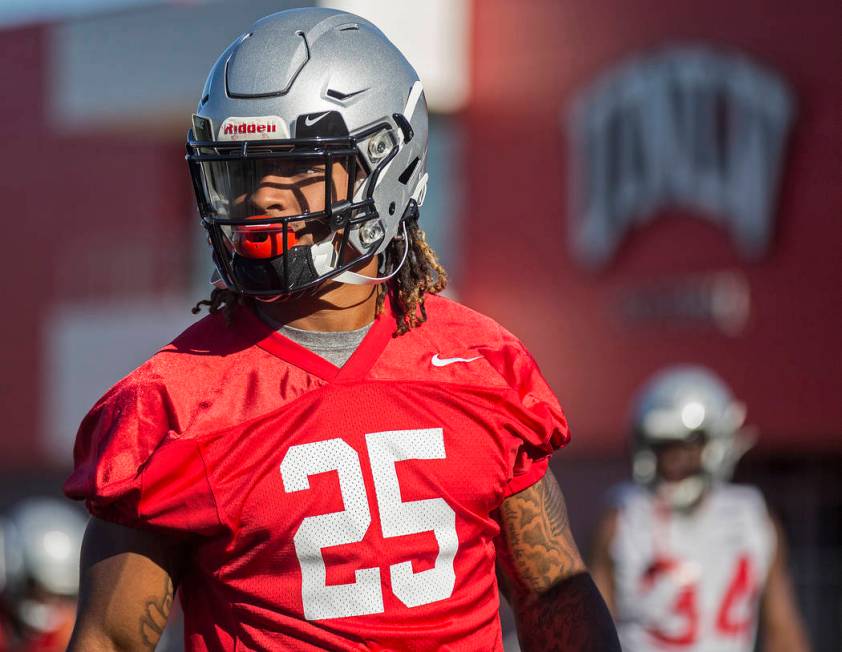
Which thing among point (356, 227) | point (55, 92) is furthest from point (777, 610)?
point (55, 92)

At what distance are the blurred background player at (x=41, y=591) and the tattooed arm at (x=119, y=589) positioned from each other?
469cm

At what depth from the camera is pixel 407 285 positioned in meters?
3.19

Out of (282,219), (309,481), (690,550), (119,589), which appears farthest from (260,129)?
(690,550)

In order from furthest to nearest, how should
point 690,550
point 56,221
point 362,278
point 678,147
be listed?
point 56,221
point 678,147
point 690,550
point 362,278

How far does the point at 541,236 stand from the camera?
14.8 metres

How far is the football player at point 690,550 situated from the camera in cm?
671

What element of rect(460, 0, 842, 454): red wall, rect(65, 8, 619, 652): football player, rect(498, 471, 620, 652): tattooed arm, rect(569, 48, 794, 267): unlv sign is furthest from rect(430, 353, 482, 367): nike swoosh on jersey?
rect(569, 48, 794, 267): unlv sign

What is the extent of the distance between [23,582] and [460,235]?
8246 mm

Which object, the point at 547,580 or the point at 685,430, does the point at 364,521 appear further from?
the point at 685,430

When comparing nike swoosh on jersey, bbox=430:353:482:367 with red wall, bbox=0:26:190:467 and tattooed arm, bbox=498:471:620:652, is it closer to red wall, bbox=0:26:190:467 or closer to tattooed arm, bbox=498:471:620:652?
tattooed arm, bbox=498:471:620:652

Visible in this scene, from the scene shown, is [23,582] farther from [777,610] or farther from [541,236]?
[541,236]

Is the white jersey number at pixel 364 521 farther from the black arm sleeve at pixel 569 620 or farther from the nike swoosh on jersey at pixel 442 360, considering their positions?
the black arm sleeve at pixel 569 620

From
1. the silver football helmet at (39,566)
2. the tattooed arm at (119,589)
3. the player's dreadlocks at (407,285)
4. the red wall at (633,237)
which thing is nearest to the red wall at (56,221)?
the red wall at (633,237)

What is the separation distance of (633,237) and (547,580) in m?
11.1
